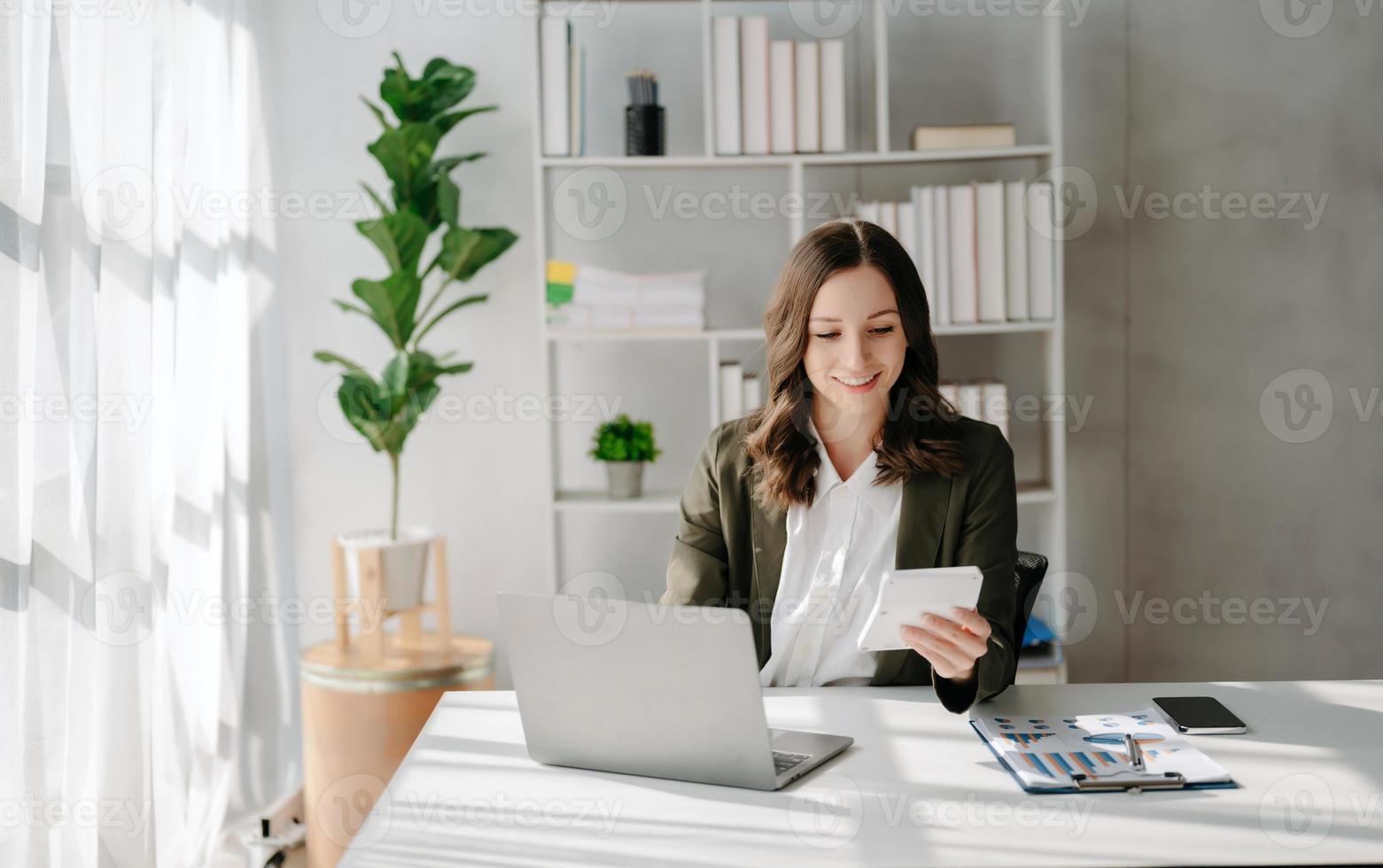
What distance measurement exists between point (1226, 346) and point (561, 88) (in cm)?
208

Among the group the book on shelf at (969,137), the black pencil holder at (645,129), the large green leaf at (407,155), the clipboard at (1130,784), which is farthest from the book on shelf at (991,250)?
the clipboard at (1130,784)

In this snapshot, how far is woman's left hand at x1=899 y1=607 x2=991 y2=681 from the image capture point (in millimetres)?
1634

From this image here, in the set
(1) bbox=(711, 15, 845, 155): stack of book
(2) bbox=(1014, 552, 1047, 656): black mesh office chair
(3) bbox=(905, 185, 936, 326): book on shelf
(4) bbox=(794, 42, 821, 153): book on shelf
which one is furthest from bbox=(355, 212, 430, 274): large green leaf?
(2) bbox=(1014, 552, 1047, 656): black mesh office chair

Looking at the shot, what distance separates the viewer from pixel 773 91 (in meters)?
3.14

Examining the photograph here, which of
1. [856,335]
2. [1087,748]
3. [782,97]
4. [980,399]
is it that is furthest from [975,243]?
[1087,748]

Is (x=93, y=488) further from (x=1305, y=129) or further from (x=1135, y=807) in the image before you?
(x=1305, y=129)

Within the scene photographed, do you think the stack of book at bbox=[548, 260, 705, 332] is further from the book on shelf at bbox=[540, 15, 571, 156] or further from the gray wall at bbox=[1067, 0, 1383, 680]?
the gray wall at bbox=[1067, 0, 1383, 680]

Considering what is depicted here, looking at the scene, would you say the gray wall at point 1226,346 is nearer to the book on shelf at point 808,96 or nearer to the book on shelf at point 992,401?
the book on shelf at point 992,401

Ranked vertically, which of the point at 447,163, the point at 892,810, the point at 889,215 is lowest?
the point at 892,810

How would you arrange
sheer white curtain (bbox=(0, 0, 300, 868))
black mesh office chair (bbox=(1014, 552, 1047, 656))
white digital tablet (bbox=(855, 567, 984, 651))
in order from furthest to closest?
1. black mesh office chair (bbox=(1014, 552, 1047, 656))
2. sheer white curtain (bbox=(0, 0, 300, 868))
3. white digital tablet (bbox=(855, 567, 984, 651))

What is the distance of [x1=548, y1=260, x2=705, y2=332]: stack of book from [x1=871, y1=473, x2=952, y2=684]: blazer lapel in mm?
1248

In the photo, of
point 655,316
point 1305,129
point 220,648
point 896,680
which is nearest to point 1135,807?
point 896,680

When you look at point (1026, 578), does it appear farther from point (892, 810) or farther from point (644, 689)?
point (644, 689)

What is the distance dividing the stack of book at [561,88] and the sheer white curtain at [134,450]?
851 mm
